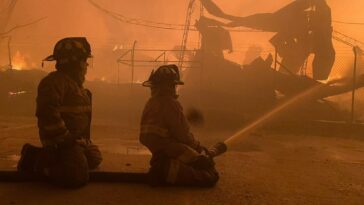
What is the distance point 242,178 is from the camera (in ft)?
17.2

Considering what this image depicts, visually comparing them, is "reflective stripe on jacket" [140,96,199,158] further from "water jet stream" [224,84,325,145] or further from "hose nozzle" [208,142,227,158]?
"water jet stream" [224,84,325,145]

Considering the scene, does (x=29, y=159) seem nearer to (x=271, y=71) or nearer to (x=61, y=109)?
(x=61, y=109)

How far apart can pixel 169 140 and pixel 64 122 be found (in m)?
1.23

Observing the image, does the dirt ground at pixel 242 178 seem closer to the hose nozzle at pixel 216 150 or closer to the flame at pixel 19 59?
the hose nozzle at pixel 216 150

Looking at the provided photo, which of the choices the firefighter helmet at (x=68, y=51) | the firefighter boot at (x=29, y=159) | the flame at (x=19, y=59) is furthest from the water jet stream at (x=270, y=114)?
the flame at (x=19, y=59)

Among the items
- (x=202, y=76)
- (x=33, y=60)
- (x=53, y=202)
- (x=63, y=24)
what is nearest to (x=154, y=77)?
(x=53, y=202)

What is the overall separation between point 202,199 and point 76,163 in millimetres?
1450

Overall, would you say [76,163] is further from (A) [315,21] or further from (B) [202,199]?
(A) [315,21]

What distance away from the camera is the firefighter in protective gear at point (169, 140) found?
14.9 feet

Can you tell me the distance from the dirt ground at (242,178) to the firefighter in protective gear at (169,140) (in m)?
0.15

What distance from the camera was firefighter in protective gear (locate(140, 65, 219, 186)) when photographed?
4.54 m

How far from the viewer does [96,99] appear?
56.1ft

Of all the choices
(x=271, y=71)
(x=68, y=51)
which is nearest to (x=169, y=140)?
(x=68, y=51)

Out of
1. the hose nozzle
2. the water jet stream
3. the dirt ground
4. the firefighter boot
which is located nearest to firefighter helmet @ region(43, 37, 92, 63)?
the firefighter boot
